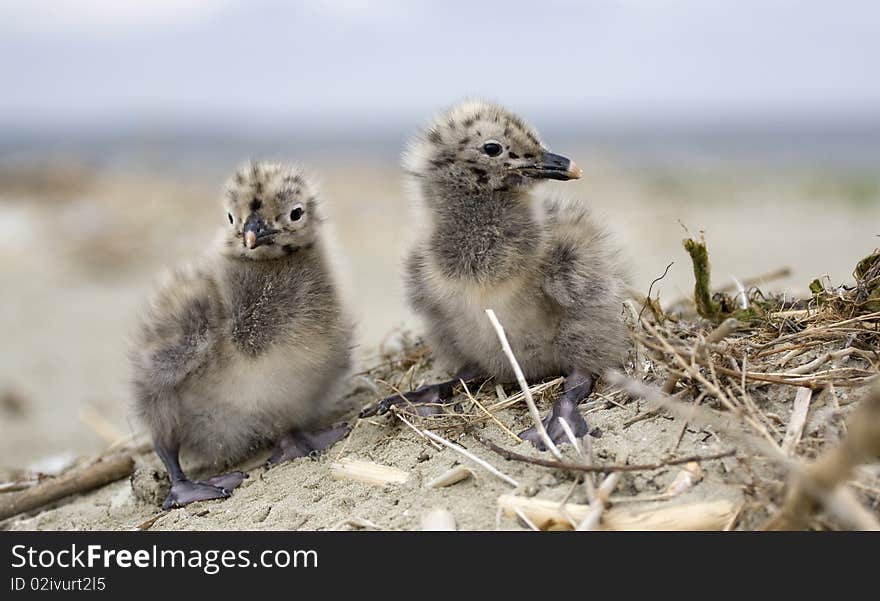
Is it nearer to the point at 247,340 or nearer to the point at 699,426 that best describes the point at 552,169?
the point at 699,426

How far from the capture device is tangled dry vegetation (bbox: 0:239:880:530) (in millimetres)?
2486

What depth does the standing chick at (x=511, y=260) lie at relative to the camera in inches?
130

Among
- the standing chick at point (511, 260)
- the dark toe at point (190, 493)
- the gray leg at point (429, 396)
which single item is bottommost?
the dark toe at point (190, 493)

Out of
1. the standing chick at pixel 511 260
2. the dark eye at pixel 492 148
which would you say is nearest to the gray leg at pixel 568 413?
the standing chick at pixel 511 260

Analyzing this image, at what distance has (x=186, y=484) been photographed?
138 inches

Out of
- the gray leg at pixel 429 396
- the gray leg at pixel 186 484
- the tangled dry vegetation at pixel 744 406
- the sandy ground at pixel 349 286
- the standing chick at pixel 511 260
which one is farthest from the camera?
the gray leg at pixel 429 396

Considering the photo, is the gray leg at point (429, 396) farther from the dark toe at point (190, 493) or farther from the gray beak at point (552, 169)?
the gray beak at point (552, 169)

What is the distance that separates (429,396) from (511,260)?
28.6 inches

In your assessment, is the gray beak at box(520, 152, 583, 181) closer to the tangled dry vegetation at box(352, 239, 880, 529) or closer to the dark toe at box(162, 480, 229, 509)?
the tangled dry vegetation at box(352, 239, 880, 529)

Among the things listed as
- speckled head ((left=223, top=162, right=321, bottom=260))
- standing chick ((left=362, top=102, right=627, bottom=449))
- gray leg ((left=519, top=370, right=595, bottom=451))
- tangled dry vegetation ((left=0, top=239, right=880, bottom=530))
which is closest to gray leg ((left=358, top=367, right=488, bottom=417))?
tangled dry vegetation ((left=0, top=239, right=880, bottom=530))

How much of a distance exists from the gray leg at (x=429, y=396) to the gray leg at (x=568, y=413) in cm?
49

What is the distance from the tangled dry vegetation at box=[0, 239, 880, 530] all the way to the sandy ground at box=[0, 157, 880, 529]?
0.03 meters
